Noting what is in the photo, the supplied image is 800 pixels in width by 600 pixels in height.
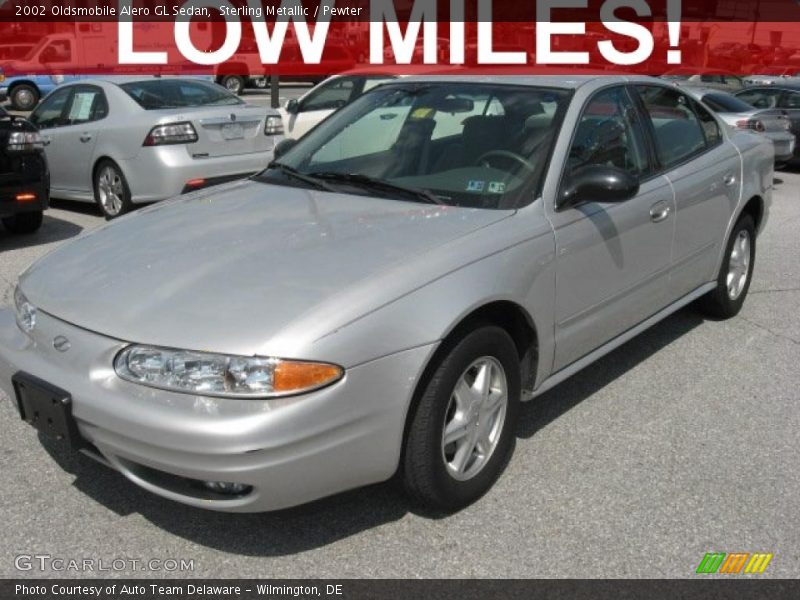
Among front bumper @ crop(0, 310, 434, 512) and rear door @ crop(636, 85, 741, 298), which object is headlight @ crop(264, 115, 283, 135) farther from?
front bumper @ crop(0, 310, 434, 512)

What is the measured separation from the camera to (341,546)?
3021 millimetres

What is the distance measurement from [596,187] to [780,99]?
11685 millimetres

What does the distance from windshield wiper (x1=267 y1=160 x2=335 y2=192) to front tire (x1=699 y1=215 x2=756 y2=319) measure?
260cm

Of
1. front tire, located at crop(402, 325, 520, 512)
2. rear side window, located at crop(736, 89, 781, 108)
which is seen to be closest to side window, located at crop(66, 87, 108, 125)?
front tire, located at crop(402, 325, 520, 512)

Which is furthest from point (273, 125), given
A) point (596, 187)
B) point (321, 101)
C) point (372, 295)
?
→ point (372, 295)

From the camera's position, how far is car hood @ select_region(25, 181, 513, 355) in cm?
276

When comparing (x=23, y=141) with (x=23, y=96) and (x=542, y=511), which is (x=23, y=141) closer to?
(x=542, y=511)

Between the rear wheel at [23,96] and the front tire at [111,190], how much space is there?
16.7 m

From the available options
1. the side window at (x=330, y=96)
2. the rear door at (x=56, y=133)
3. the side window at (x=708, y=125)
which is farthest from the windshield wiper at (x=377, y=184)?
the side window at (x=330, y=96)

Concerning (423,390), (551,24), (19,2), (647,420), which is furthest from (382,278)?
(19,2)

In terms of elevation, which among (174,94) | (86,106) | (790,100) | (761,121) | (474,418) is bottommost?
(474,418)

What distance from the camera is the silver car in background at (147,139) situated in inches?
323

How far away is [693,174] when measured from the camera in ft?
15.3

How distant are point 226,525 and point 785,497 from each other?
6.99 ft
